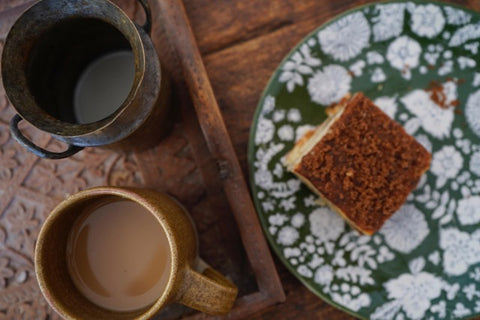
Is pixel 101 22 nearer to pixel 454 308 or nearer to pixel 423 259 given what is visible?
pixel 423 259

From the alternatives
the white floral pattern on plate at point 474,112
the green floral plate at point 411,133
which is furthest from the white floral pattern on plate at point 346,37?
the white floral pattern on plate at point 474,112

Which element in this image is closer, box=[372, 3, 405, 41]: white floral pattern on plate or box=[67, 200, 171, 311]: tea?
box=[67, 200, 171, 311]: tea

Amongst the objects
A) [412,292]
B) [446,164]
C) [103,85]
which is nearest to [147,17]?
[103,85]

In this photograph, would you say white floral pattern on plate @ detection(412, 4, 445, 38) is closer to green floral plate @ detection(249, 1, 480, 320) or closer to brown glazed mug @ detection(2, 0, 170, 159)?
green floral plate @ detection(249, 1, 480, 320)

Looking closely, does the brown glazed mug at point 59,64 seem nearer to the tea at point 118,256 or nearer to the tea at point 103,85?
the tea at point 103,85

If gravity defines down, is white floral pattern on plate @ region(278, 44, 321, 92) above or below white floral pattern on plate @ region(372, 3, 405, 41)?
below

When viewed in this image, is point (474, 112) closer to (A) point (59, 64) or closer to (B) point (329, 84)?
(B) point (329, 84)

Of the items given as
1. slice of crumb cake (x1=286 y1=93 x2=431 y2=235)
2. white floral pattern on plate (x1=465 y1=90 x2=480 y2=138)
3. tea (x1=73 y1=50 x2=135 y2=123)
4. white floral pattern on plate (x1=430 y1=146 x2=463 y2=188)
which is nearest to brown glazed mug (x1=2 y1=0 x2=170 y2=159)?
tea (x1=73 y1=50 x2=135 y2=123)

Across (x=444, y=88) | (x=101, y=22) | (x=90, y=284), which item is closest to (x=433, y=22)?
(x=444, y=88)
